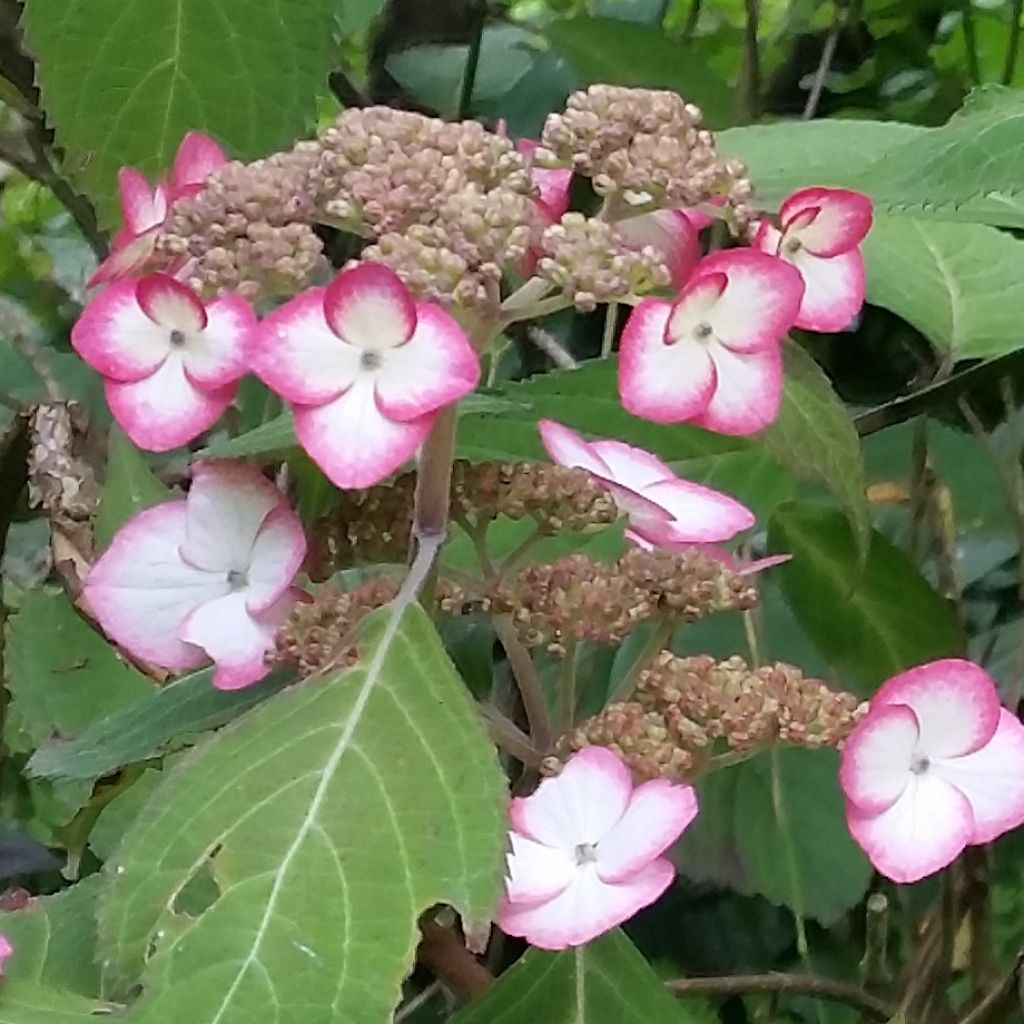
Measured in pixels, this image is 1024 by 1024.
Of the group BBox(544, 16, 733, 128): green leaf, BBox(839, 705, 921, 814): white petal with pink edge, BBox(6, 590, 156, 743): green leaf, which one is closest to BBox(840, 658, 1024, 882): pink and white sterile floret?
BBox(839, 705, 921, 814): white petal with pink edge

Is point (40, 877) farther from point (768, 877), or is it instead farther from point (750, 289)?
point (750, 289)

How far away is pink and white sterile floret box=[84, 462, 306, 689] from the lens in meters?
0.36

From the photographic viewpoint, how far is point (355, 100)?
0.79 metres

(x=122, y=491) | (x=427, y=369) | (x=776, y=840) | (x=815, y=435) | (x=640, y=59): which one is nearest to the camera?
(x=427, y=369)

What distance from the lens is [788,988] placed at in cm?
55

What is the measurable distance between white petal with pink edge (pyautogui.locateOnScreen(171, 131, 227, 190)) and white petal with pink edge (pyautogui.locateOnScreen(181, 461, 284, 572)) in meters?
0.08

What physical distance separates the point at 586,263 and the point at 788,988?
329 mm

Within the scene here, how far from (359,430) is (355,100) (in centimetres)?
51

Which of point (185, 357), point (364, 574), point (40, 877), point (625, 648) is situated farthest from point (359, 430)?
point (40, 877)

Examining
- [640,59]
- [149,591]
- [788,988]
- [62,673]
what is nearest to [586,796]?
[149,591]

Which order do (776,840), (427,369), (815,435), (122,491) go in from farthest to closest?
(776,840) < (122,491) < (815,435) < (427,369)

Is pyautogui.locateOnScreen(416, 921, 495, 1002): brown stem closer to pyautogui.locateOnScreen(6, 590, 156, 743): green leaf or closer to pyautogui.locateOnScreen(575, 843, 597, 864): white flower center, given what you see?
pyautogui.locateOnScreen(575, 843, 597, 864): white flower center

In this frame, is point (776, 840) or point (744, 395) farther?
point (776, 840)

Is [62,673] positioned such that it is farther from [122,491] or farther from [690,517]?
[690,517]
